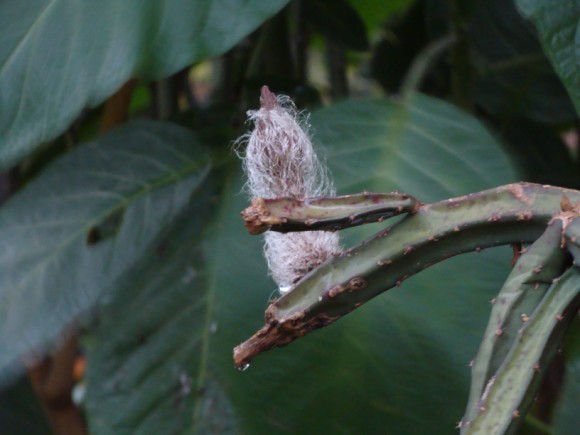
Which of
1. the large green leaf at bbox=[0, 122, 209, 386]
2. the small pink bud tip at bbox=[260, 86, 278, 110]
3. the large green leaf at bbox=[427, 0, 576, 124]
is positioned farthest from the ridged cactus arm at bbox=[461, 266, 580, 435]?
the large green leaf at bbox=[427, 0, 576, 124]

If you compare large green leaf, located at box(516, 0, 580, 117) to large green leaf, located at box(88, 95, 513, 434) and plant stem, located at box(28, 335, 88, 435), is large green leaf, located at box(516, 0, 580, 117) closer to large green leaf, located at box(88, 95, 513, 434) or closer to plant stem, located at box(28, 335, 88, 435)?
large green leaf, located at box(88, 95, 513, 434)

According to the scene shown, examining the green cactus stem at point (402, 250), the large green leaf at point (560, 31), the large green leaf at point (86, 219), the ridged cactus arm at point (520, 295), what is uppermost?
the large green leaf at point (86, 219)

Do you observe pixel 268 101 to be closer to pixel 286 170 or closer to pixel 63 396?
pixel 286 170

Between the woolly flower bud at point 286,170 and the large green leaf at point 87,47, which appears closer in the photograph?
the woolly flower bud at point 286,170

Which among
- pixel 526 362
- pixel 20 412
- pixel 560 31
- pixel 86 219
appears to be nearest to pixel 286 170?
pixel 526 362

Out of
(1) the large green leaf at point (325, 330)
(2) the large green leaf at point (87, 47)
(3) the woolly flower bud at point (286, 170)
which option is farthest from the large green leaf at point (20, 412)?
(3) the woolly flower bud at point (286, 170)

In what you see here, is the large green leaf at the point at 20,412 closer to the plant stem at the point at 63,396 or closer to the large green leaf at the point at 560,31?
the plant stem at the point at 63,396
